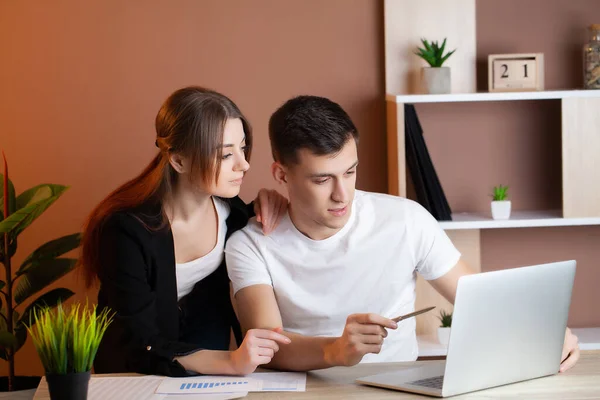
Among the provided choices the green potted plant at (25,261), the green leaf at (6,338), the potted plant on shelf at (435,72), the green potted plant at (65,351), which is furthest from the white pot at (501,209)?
the green potted plant at (65,351)

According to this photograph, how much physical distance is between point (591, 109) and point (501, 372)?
159 centimetres

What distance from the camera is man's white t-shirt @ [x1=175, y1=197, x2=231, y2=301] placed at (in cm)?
238

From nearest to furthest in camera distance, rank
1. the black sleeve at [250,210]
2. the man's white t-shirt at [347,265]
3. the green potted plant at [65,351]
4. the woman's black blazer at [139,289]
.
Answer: the green potted plant at [65,351] < the woman's black blazer at [139,289] < the man's white t-shirt at [347,265] < the black sleeve at [250,210]

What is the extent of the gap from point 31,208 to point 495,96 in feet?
5.32

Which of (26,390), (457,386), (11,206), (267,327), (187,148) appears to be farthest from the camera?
(26,390)

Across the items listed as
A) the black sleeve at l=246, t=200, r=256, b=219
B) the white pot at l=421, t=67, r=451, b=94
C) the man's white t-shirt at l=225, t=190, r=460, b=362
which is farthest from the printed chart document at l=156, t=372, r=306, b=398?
the white pot at l=421, t=67, r=451, b=94

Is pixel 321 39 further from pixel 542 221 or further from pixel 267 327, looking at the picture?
pixel 267 327

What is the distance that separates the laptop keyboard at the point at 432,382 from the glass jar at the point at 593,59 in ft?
5.56

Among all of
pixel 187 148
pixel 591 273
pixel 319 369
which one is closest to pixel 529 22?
pixel 591 273

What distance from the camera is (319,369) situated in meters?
1.89

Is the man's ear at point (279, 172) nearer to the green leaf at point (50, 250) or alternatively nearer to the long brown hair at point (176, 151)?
the long brown hair at point (176, 151)

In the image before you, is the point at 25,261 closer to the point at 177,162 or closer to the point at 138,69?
the point at 138,69

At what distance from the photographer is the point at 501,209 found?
3023 mm

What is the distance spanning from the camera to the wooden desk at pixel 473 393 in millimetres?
1673
